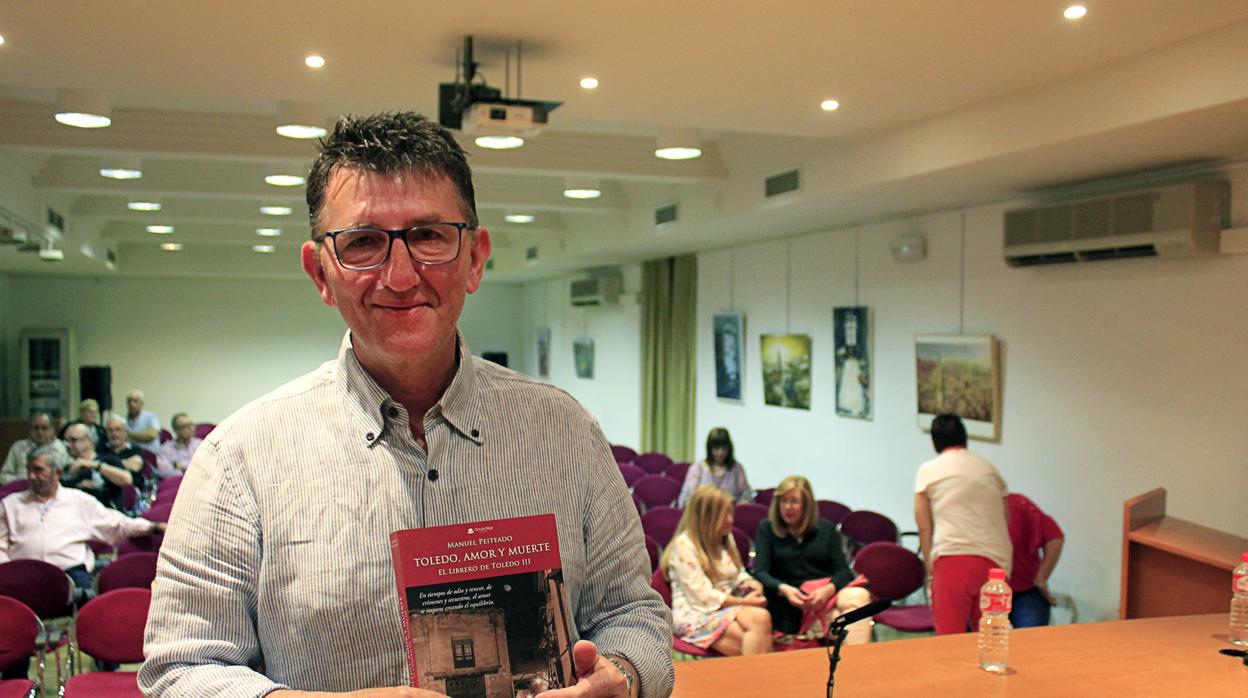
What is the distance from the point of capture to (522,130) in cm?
527

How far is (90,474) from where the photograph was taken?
8.68m

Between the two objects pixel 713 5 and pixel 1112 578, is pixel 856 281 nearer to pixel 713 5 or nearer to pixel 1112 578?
pixel 1112 578

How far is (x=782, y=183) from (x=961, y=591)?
3.75 m

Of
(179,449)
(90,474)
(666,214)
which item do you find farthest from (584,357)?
(90,474)

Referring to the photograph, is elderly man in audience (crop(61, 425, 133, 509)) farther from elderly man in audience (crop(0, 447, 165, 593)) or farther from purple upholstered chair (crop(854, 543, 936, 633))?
purple upholstered chair (crop(854, 543, 936, 633))

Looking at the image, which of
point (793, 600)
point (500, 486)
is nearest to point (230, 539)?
point (500, 486)

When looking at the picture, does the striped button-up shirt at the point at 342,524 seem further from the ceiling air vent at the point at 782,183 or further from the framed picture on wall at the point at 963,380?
the ceiling air vent at the point at 782,183

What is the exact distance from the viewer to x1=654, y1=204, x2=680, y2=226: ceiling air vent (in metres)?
10.5

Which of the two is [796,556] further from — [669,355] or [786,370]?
[669,355]

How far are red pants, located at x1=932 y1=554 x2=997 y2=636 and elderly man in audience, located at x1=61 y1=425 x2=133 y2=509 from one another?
6.60m

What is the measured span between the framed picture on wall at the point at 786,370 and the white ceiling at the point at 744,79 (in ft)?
6.00

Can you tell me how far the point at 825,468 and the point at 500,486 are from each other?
355 inches

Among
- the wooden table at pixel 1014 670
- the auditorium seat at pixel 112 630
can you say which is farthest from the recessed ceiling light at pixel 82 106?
the wooden table at pixel 1014 670

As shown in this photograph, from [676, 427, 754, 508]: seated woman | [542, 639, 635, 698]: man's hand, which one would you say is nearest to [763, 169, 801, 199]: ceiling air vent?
[676, 427, 754, 508]: seated woman
